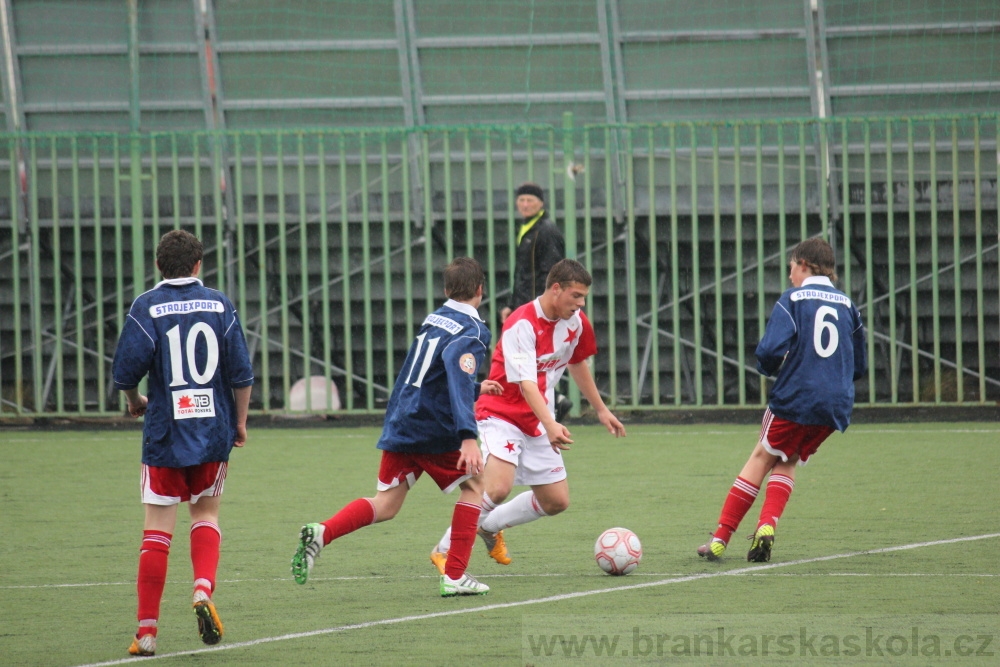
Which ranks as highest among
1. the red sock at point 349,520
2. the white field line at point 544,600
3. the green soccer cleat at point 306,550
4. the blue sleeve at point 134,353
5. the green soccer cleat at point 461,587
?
the blue sleeve at point 134,353

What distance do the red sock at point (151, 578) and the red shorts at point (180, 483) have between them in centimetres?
Answer: 13

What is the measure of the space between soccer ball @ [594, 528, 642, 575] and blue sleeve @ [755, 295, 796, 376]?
115cm

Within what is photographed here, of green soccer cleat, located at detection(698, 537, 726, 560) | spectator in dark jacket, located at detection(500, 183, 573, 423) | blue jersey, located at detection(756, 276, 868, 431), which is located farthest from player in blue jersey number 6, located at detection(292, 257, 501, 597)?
spectator in dark jacket, located at detection(500, 183, 573, 423)

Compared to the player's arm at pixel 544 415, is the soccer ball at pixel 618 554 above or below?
below

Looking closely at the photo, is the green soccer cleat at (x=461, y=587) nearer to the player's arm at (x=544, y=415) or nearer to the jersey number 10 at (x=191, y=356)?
the player's arm at (x=544, y=415)

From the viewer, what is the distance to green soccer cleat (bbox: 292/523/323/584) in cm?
531

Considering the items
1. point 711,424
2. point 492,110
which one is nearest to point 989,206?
point 711,424

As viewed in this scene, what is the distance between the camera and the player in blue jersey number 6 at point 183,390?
4.76 metres

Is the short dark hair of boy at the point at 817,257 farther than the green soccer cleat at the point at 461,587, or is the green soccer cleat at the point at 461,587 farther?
the short dark hair of boy at the point at 817,257

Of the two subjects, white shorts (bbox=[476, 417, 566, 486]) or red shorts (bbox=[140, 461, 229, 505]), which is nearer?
red shorts (bbox=[140, 461, 229, 505])

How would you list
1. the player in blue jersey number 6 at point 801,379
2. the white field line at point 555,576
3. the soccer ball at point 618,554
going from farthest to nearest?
the player in blue jersey number 6 at point 801,379 → the soccer ball at point 618,554 → the white field line at point 555,576

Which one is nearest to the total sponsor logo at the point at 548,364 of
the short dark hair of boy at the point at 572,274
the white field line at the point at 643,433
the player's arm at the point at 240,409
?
the short dark hair of boy at the point at 572,274

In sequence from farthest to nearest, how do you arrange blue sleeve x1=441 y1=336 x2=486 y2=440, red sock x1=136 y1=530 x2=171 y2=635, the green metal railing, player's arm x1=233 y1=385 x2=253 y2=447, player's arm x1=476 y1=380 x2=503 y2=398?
the green metal railing → player's arm x1=476 y1=380 x2=503 y2=398 → blue sleeve x1=441 y1=336 x2=486 y2=440 → player's arm x1=233 y1=385 x2=253 y2=447 → red sock x1=136 y1=530 x2=171 y2=635

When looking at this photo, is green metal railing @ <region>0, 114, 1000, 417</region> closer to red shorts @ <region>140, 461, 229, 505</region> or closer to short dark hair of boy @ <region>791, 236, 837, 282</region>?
short dark hair of boy @ <region>791, 236, 837, 282</region>
